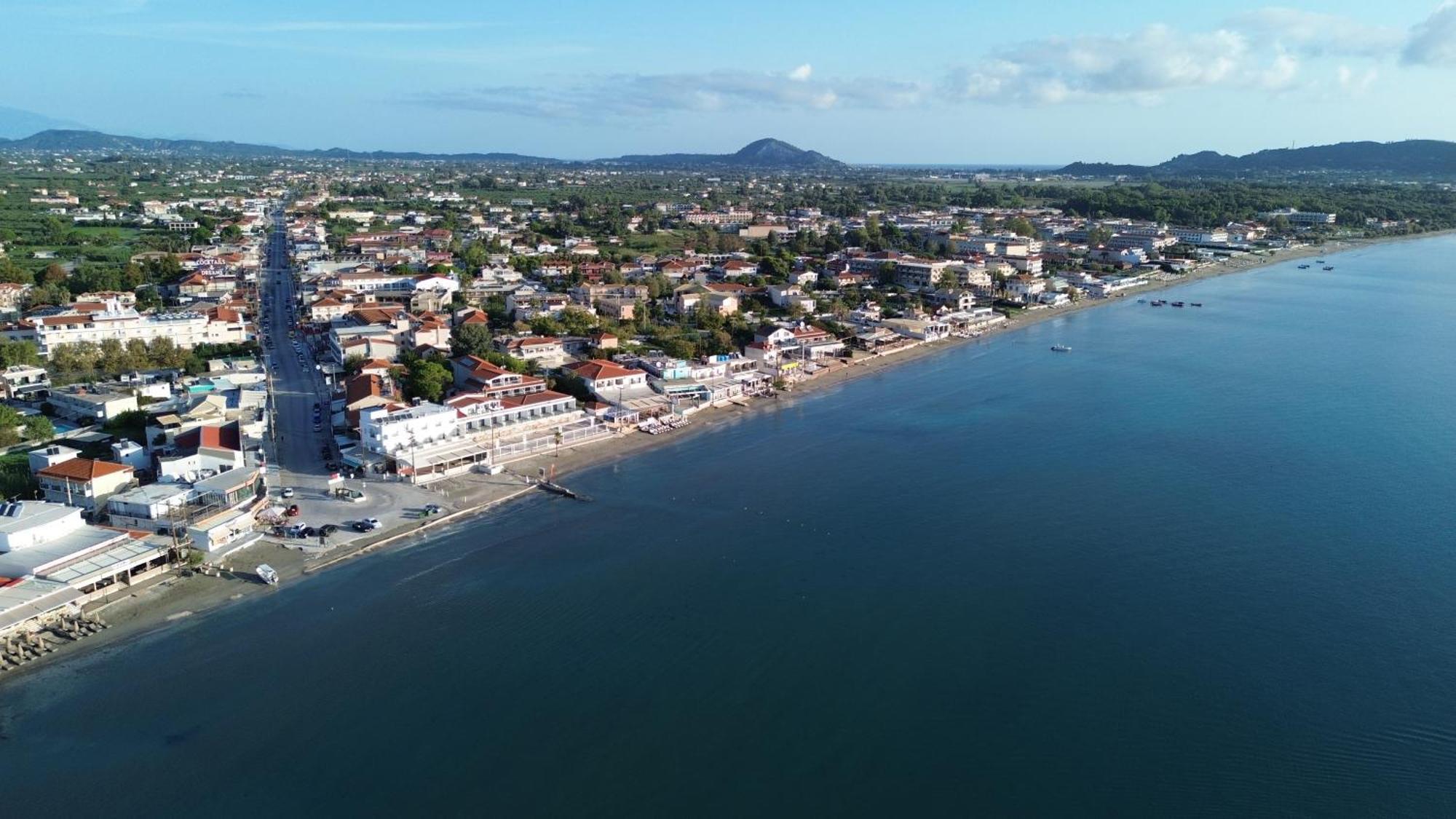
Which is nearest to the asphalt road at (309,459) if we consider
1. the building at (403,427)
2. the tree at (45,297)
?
the building at (403,427)

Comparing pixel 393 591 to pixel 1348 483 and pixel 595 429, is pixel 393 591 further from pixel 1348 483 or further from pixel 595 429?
pixel 1348 483

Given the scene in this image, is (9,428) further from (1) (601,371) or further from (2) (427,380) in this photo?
(1) (601,371)

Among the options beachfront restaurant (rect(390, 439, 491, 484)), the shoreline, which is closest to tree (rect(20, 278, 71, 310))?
beachfront restaurant (rect(390, 439, 491, 484))

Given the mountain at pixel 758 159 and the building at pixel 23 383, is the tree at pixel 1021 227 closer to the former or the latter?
the building at pixel 23 383

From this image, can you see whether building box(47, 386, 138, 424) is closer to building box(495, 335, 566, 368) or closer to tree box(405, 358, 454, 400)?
tree box(405, 358, 454, 400)

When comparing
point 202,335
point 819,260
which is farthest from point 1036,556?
point 819,260
